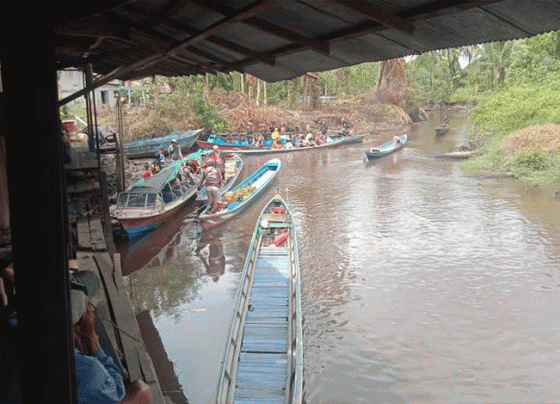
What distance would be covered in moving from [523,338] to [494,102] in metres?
17.2

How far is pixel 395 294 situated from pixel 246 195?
722cm

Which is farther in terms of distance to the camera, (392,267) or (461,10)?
(392,267)

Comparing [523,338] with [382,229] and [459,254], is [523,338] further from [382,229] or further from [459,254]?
[382,229]

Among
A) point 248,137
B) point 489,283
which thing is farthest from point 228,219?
point 248,137

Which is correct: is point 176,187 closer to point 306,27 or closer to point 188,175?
point 188,175

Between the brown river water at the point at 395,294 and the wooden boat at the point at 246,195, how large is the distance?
0.34 metres

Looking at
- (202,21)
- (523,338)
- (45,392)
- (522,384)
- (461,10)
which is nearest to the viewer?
(45,392)

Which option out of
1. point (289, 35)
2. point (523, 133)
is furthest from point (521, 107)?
point (289, 35)

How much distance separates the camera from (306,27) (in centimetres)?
381

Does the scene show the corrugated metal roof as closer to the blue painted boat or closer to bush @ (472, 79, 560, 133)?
bush @ (472, 79, 560, 133)

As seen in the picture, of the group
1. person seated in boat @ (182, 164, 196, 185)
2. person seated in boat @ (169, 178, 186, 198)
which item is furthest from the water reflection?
person seated in boat @ (182, 164, 196, 185)

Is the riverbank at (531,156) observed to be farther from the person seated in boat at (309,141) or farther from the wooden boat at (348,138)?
the wooden boat at (348,138)

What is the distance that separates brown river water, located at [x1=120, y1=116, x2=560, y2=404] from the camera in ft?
24.1

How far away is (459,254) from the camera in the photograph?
1217 centimetres
